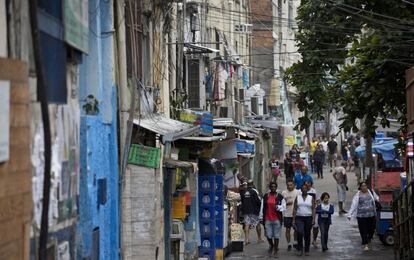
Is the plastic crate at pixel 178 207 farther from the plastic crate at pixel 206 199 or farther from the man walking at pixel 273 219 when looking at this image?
the man walking at pixel 273 219

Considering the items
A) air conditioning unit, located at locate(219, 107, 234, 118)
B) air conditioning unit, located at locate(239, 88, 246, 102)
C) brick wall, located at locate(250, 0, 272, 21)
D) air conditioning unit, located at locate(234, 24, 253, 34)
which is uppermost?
brick wall, located at locate(250, 0, 272, 21)

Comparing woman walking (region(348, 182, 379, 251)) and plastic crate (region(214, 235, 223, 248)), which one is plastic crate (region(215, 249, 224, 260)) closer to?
plastic crate (region(214, 235, 223, 248))

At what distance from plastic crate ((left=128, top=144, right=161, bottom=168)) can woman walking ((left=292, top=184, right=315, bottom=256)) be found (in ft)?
26.0

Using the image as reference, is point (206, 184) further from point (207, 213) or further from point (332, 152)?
point (332, 152)

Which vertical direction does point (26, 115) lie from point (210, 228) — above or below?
above

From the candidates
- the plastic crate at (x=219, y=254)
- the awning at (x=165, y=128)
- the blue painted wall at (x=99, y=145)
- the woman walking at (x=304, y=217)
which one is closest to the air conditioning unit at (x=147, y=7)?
the awning at (x=165, y=128)

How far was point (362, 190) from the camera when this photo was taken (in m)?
23.3

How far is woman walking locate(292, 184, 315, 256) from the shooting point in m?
22.9

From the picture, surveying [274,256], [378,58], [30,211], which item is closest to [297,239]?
[274,256]

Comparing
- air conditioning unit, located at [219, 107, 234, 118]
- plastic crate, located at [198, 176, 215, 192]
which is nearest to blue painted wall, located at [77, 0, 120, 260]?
plastic crate, located at [198, 176, 215, 192]

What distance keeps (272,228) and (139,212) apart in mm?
8065

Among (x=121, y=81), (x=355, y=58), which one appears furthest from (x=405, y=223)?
(x=355, y=58)

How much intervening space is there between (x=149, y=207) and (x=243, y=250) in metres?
8.78

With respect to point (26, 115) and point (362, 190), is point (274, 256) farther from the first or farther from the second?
point (26, 115)
